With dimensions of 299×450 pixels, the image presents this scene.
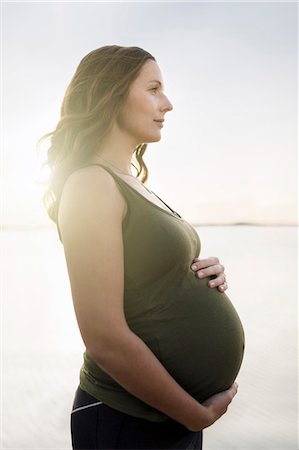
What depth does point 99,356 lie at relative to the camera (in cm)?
137

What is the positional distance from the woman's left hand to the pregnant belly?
0.02 meters

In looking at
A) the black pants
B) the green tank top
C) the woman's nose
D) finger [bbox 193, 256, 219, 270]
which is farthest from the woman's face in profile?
the black pants

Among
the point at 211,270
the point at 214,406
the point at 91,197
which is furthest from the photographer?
the point at 211,270

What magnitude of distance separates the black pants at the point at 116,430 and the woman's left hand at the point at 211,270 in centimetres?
44

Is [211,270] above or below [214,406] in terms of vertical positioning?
above

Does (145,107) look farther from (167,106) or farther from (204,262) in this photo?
(204,262)

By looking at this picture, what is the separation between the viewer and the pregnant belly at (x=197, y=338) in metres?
1.46

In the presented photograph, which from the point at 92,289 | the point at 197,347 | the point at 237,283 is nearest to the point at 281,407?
the point at 197,347

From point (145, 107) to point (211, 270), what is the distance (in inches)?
22.2

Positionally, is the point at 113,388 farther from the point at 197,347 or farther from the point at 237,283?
the point at 237,283

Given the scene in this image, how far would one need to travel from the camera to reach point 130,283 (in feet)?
4.67

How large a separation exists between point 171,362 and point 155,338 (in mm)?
92

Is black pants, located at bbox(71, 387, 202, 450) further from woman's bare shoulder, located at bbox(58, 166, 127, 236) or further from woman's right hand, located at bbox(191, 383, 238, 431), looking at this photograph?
woman's bare shoulder, located at bbox(58, 166, 127, 236)

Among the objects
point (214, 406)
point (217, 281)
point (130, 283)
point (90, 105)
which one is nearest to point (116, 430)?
point (214, 406)
